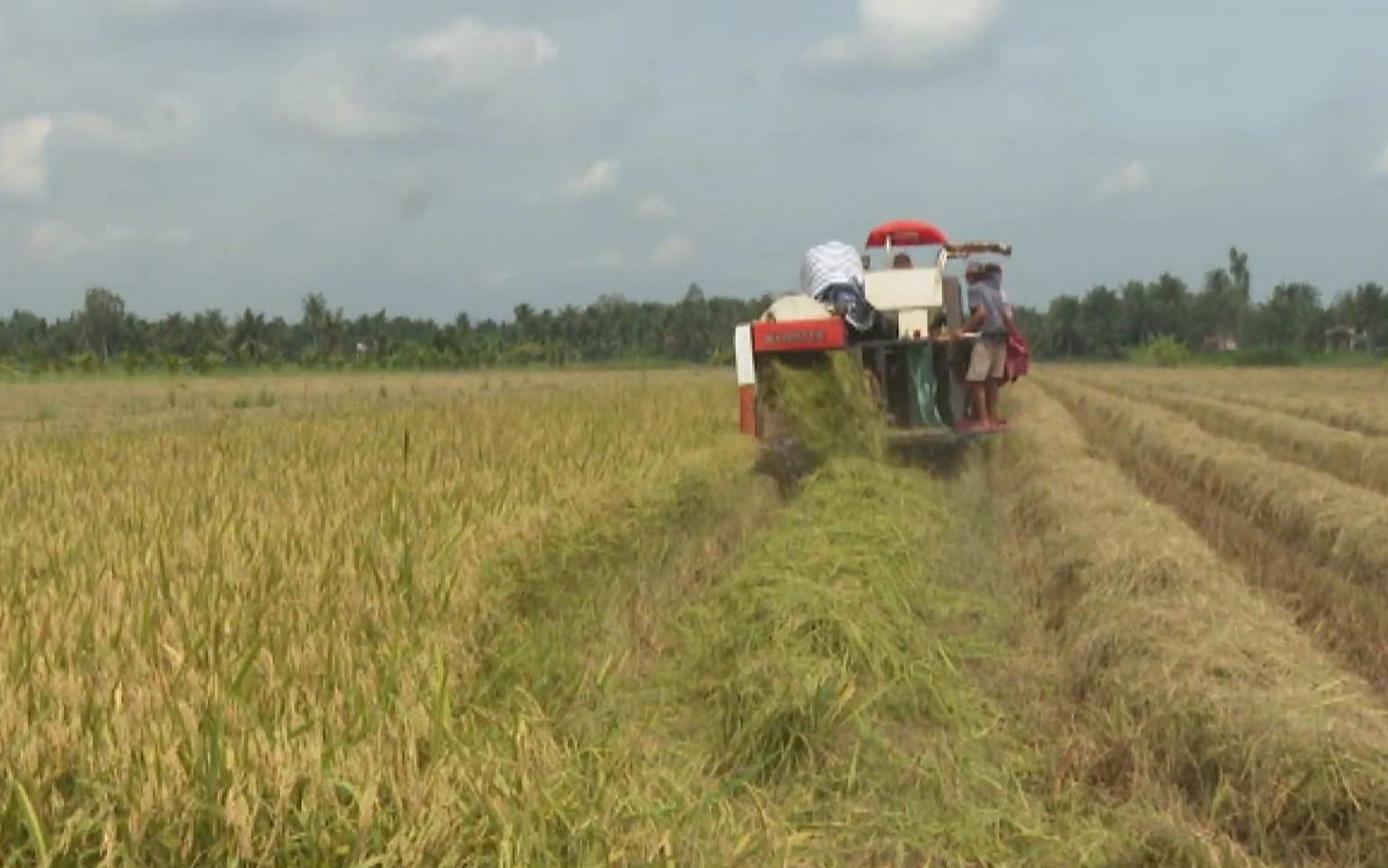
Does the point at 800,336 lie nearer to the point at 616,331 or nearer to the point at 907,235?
the point at 907,235

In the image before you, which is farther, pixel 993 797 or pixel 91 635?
pixel 993 797

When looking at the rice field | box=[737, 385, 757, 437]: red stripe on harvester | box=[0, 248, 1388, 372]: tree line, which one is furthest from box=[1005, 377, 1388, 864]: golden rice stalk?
box=[0, 248, 1388, 372]: tree line

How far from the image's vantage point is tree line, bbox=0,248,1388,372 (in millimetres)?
66188

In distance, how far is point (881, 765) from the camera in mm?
3848

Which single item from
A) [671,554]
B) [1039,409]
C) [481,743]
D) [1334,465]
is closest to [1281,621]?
[671,554]

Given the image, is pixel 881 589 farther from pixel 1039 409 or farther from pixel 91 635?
pixel 1039 409

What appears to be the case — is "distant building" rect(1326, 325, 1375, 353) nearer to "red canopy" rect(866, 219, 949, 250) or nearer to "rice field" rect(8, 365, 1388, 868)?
"red canopy" rect(866, 219, 949, 250)

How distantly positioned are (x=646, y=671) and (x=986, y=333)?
6157 millimetres

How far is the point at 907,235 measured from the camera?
1155 cm

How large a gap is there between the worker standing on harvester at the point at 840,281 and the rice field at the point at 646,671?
2.18m

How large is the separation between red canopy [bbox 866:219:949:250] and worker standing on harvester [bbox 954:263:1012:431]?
0.89 meters

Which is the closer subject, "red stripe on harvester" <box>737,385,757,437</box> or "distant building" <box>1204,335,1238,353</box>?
"red stripe on harvester" <box>737,385,757,437</box>

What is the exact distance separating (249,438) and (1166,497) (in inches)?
266

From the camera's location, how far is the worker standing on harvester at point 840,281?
1022 cm
